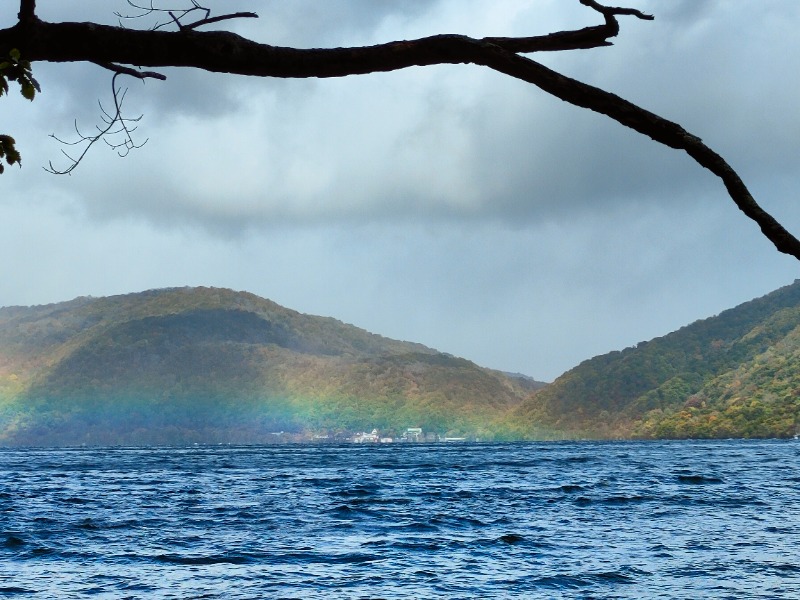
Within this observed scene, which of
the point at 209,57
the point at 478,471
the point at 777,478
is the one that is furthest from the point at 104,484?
the point at 209,57

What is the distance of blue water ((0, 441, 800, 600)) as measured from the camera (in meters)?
24.8

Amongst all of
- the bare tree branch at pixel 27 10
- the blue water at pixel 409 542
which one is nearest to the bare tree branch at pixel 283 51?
the bare tree branch at pixel 27 10

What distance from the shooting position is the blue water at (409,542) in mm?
24845

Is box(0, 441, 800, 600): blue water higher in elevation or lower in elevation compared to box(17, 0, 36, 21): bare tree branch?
lower

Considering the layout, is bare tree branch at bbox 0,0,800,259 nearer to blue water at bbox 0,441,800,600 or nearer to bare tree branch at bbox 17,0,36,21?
bare tree branch at bbox 17,0,36,21

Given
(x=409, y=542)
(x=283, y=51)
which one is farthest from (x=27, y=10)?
(x=409, y=542)

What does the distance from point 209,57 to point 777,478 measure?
7118 cm

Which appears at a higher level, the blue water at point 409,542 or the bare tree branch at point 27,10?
the bare tree branch at point 27,10

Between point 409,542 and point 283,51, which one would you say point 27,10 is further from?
point 409,542

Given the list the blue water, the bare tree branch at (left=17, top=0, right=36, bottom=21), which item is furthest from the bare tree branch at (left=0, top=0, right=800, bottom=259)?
the blue water

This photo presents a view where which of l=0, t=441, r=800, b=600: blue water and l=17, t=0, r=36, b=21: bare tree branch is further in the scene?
l=0, t=441, r=800, b=600: blue water

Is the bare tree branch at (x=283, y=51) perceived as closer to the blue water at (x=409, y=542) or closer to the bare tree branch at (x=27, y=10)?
the bare tree branch at (x=27, y=10)

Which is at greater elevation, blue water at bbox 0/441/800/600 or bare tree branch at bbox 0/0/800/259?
bare tree branch at bbox 0/0/800/259

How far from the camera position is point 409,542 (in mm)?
33844
